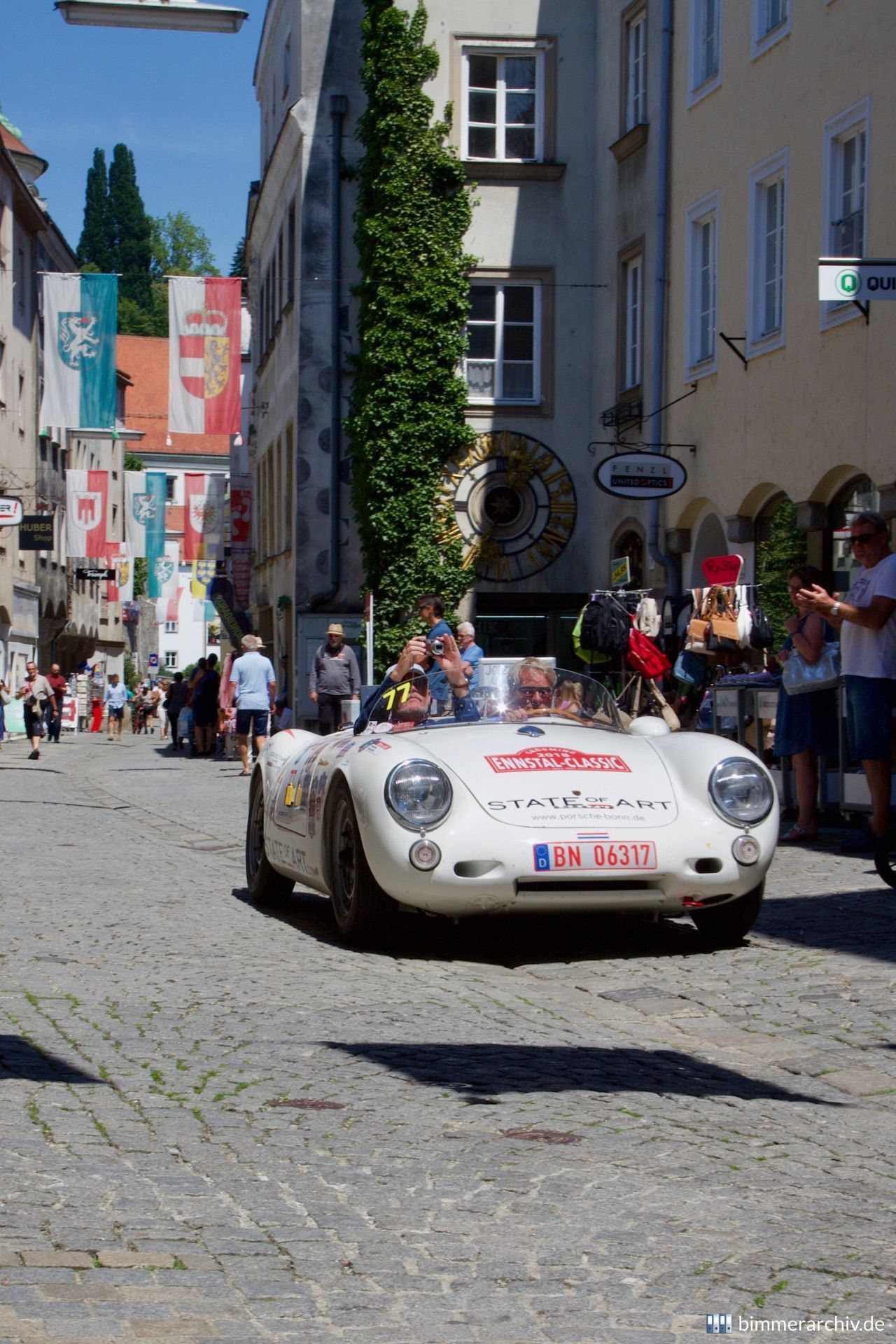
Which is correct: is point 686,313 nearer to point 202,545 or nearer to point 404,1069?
point 404,1069

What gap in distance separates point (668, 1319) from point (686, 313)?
19.3 metres

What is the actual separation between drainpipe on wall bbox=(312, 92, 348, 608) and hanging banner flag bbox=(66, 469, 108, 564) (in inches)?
878

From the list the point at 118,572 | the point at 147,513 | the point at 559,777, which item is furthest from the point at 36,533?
the point at 559,777

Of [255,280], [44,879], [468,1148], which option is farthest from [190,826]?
[255,280]

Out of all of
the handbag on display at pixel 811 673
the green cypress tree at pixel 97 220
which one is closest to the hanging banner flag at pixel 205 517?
the handbag on display at pixel 811 673

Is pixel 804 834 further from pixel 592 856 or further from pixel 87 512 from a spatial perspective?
pixel 87 512

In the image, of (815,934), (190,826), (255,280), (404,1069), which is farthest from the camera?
(255,280)

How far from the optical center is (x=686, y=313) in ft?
71.2

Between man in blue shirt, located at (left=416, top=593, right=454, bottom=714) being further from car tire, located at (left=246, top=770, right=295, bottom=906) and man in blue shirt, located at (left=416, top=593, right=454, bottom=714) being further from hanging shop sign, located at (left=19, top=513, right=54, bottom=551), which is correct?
hanging shop sign, located at (left=19, top=513, right=54, bottom=551)

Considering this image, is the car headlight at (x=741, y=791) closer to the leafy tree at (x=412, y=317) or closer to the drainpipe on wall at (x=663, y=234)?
the drainpipe on wall at (x=663, y=234)

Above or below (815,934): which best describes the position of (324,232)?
above

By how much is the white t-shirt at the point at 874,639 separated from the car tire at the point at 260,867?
326 cm

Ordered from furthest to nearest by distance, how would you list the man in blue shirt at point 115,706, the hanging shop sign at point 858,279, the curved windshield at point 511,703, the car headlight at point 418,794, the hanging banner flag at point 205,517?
the hanging banner flag at point 205,517
the man in blue shirt at point 115,706
the hanging shop sign at point 858,279
the curved windshield at point 511,703
the car headlight at point 418,794

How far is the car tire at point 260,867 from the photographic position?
10039mm
